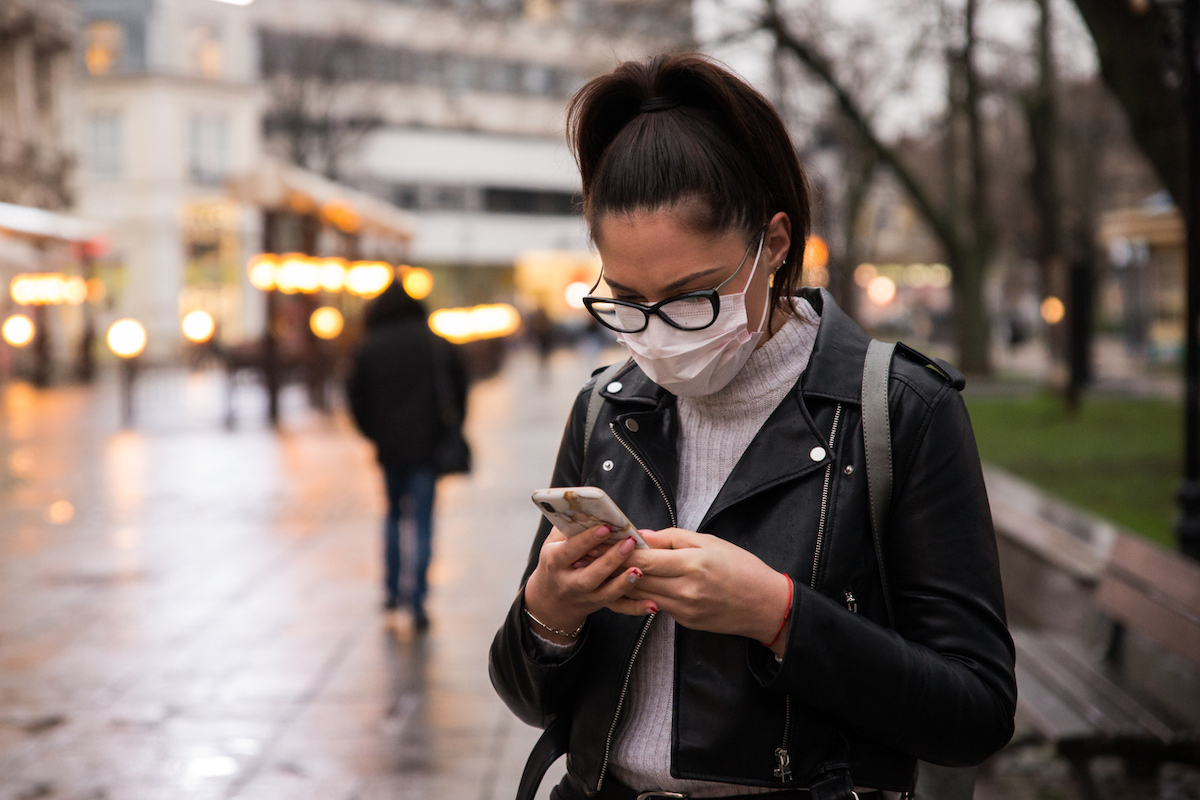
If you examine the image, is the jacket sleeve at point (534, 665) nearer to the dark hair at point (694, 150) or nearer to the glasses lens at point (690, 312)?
the glasses lens at point (690, 312)

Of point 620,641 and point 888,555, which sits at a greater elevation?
point 888,555

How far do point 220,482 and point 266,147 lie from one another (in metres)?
40.2

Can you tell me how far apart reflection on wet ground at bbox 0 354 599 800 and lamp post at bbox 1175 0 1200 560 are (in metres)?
4.07

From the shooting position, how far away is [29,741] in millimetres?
5328

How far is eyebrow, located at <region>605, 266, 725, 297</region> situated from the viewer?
5.89 feet

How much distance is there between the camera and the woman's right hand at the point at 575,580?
1.65 meters

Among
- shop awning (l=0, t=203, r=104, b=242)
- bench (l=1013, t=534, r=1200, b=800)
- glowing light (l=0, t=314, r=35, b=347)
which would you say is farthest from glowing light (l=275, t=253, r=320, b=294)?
bench (l=1013, t=534, r=1200, b=800)

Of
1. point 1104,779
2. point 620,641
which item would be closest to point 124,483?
point 1104,779

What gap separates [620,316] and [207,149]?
49144 mm

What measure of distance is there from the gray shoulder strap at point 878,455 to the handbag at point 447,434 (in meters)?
5.96

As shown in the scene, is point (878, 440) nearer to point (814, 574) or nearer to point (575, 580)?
point (814, 574)

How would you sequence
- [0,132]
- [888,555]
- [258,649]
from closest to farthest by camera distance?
[888,555]
[258,649]
[0,132]

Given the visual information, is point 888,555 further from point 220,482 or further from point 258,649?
point 220,482

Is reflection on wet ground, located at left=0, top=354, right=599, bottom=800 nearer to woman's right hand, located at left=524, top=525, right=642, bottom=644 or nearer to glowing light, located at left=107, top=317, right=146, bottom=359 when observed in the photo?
woman's right hand, located at left=524, top=525, right=642, bottom=644
